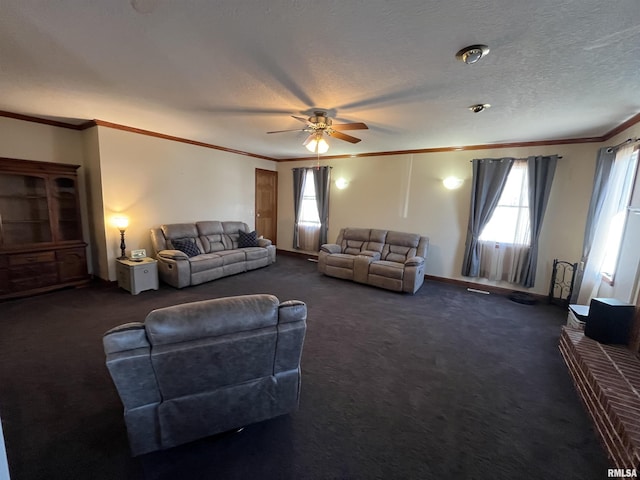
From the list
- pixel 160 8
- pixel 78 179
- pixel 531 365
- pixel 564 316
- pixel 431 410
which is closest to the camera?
pixel 160 8

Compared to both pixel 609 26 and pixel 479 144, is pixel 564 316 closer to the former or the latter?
pixel 479 144

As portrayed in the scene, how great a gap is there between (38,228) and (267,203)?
14.1 ft

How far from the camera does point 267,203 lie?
23.4ft

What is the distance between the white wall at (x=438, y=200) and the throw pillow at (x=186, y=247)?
290 centimetres

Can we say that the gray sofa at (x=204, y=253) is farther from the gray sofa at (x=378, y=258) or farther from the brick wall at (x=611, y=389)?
the brick wall at (x=611, y=389)

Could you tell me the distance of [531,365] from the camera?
2578 millimetres

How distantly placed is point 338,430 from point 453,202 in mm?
4441

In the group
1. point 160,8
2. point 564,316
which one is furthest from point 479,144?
point 160,8

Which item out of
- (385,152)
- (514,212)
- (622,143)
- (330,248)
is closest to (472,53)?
(622,143)

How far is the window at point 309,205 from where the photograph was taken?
6.71m

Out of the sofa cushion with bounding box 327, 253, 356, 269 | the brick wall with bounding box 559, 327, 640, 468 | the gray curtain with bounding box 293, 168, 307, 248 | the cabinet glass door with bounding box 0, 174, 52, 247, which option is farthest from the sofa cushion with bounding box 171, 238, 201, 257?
the brick wall with bounding box 559, 327, 640, 468

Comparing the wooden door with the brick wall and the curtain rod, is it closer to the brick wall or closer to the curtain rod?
the brick wall

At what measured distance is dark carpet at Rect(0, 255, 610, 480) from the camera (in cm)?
154

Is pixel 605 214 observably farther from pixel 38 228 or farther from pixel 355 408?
pixel 38 228
